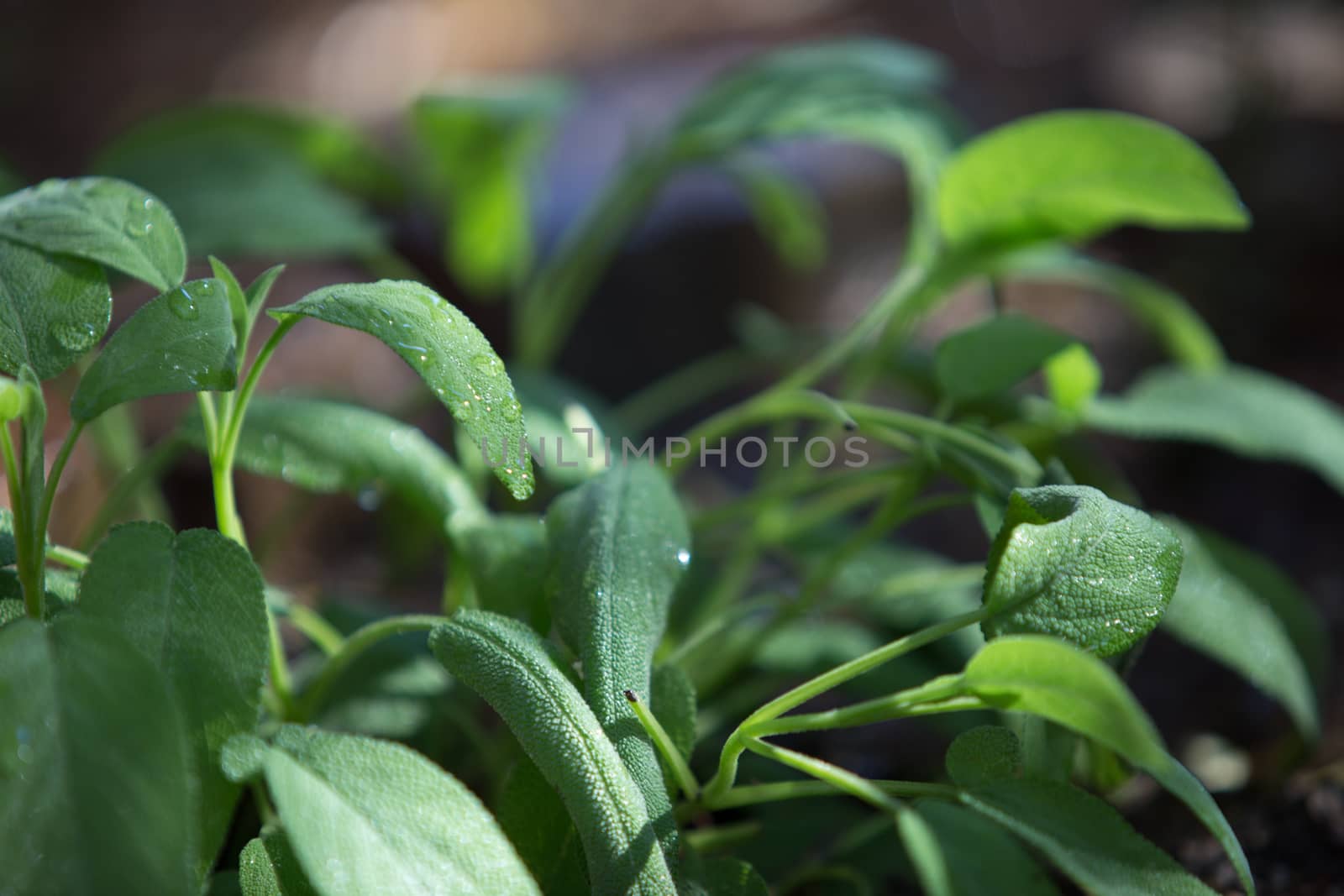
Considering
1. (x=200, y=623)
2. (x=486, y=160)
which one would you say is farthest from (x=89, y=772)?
(x=486, y=160)

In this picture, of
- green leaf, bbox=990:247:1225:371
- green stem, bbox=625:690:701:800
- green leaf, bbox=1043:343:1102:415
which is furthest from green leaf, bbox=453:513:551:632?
green leaf, bbox=990:247:1225:371

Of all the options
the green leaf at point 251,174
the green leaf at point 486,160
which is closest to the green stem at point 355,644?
the green leaf at point 251,174

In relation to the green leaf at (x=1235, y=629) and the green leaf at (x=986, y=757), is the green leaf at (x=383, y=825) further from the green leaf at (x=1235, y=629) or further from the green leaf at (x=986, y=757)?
the green leaf at (x=1235, y=629)

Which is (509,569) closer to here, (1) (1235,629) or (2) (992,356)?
(2) (992,356)

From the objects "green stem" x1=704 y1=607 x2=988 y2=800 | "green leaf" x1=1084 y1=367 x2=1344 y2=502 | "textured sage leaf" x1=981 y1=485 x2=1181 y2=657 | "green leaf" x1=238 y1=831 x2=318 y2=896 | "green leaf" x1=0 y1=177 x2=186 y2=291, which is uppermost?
"green leaf" x1=0 y1=177 x2=186 y2=291

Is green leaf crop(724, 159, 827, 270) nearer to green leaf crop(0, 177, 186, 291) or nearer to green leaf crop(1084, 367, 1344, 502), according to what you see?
green leaf crop(1084, 367, 1344, 502)
